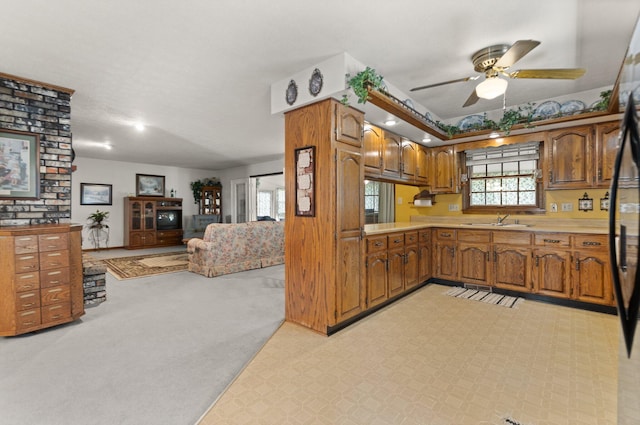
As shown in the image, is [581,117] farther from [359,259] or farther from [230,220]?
[230,220]

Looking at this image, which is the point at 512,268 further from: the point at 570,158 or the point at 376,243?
the point at 376,243

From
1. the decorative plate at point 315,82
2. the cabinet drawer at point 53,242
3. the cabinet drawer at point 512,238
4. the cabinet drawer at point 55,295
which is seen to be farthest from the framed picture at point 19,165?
the cabinet drawer at point 512,238

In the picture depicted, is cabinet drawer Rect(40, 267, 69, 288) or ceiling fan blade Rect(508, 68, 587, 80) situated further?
cabinet drawer Rect(40, 267, 69, 288)

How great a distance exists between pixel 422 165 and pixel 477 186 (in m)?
0.93

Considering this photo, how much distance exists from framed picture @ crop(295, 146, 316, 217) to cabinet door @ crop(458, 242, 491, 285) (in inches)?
99.3

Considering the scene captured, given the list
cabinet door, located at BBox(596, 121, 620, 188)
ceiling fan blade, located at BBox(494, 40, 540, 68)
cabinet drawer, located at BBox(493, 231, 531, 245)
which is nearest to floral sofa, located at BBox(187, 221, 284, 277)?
cabinet drawer, located at BBox(493, 231, 531, 245)

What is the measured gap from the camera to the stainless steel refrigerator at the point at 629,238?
875 mm

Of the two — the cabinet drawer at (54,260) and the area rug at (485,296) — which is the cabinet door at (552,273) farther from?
the cabinet drawer at (54,260)

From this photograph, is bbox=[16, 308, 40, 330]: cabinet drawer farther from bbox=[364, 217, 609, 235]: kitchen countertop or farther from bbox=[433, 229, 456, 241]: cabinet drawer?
bbox=[433, 229, 456, 241]: cabinet drawer

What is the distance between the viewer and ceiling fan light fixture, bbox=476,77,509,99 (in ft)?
7.75

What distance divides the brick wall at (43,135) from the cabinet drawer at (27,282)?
0.58 meters

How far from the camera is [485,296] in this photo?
3.86m

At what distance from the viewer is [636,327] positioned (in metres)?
0.91

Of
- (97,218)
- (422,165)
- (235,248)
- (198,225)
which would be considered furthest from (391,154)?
(97,218)
